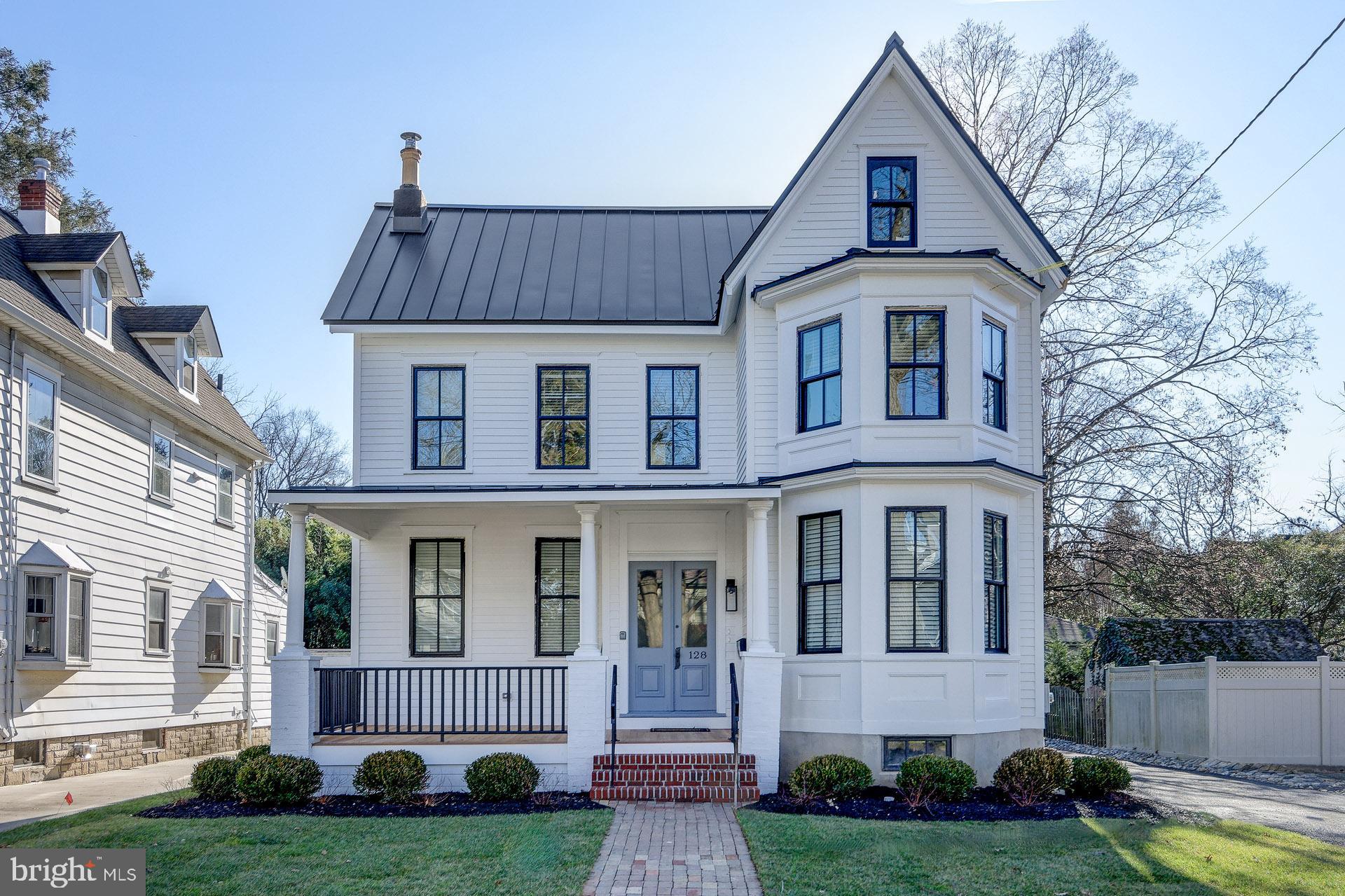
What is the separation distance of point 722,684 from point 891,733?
9.70ft

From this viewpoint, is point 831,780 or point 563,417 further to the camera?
point 563,417

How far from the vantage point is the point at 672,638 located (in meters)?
16.1

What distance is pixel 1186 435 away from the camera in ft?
73.5

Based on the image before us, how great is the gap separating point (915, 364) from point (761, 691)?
450 centimetres

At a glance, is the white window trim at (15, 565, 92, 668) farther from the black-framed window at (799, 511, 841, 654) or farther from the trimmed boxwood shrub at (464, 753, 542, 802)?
the black-framed window at (799, 511, 841, 654)

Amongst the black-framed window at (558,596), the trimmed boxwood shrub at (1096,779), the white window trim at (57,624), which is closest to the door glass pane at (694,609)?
the black-framed window at (558,596)

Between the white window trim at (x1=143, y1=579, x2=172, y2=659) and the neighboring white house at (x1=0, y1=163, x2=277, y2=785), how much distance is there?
0.11ft

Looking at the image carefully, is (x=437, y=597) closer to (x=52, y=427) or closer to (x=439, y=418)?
(x=439, y=418)

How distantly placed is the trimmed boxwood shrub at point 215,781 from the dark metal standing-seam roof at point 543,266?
259 inches

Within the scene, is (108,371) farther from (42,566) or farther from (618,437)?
(618,437)

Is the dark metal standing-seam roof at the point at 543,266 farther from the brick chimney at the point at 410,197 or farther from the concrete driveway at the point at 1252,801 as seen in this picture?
the concrete driveway at the point at 1252,801

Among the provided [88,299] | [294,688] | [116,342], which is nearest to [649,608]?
[294,688]

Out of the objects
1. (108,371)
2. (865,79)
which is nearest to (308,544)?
(108,371)

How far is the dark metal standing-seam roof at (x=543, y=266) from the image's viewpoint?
16969 millimetres
